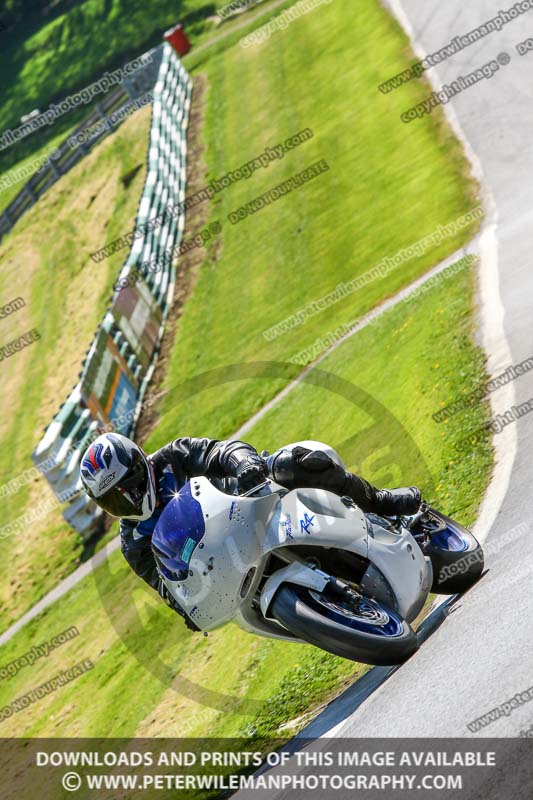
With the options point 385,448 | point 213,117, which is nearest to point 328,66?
point 213,117

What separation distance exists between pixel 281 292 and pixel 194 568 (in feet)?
55.4

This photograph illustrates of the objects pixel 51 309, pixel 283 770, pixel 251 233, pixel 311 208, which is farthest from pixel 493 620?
pixel 51 309

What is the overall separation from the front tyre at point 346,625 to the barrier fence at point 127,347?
13.6 m

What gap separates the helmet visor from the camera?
24.7ft

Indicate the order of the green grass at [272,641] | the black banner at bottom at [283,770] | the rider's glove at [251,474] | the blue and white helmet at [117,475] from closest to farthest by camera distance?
1. the black banner at bottom at [283,770]
2. the rider's glove at [251,474]
3. the blue and white helmet at [117,475]
4. the green grass at [272,641]

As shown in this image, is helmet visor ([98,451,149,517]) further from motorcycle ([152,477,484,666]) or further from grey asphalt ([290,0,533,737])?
grey asphalt ([290,0,533,737])

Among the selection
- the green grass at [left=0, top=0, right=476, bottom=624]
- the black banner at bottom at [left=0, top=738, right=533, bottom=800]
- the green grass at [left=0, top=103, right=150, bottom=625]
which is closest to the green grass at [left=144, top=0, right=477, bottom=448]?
the green grass at [left=0, top=0, right=476, bottom=624]

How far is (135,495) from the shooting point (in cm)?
765

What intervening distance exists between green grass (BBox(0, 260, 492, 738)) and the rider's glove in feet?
7.24

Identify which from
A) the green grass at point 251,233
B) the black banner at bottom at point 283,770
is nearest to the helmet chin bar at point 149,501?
the black banner at bottom at point 283,770

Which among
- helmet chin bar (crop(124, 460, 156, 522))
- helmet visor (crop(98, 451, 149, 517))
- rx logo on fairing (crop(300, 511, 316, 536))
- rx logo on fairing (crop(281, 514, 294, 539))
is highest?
helmet visor (crop(98, 451, 149, 517))

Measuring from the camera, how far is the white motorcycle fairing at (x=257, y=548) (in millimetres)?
7113

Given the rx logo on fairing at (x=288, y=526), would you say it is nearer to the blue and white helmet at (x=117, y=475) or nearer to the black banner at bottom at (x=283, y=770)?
the blue and white helmet at (x=117, y=475)

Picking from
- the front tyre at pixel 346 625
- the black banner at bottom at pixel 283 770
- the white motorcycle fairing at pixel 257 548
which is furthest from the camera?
the white motorcycle fairing at pixel 257 548
